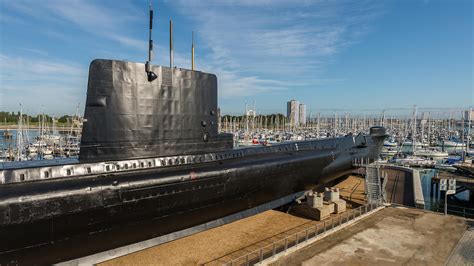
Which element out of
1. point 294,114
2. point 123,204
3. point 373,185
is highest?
point 294,114

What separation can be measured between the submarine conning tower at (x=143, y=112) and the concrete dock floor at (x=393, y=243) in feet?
18.2

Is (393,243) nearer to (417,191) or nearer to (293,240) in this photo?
(293,240)

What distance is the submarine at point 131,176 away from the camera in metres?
7.60

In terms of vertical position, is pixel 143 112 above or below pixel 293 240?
above

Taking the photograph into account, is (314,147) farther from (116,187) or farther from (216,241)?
(116,187)

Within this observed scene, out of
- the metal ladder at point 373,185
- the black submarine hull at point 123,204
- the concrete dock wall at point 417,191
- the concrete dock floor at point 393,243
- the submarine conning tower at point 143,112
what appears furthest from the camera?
the concrete dock wall at point 417,191

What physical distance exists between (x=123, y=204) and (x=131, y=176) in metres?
0.94

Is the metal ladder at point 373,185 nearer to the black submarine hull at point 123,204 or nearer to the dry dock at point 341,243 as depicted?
the dry dock at point 341,243

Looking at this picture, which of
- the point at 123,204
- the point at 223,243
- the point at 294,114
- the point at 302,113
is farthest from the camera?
the point at 302,113

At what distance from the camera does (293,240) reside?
1226 centimetres

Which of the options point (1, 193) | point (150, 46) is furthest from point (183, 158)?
point (1, 193)

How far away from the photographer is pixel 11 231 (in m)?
7.07

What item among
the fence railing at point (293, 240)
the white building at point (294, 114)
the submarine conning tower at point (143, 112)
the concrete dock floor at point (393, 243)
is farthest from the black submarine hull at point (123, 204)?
the white building at point (294, 114)

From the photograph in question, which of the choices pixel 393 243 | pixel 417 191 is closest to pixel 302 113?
pixel 417 191
